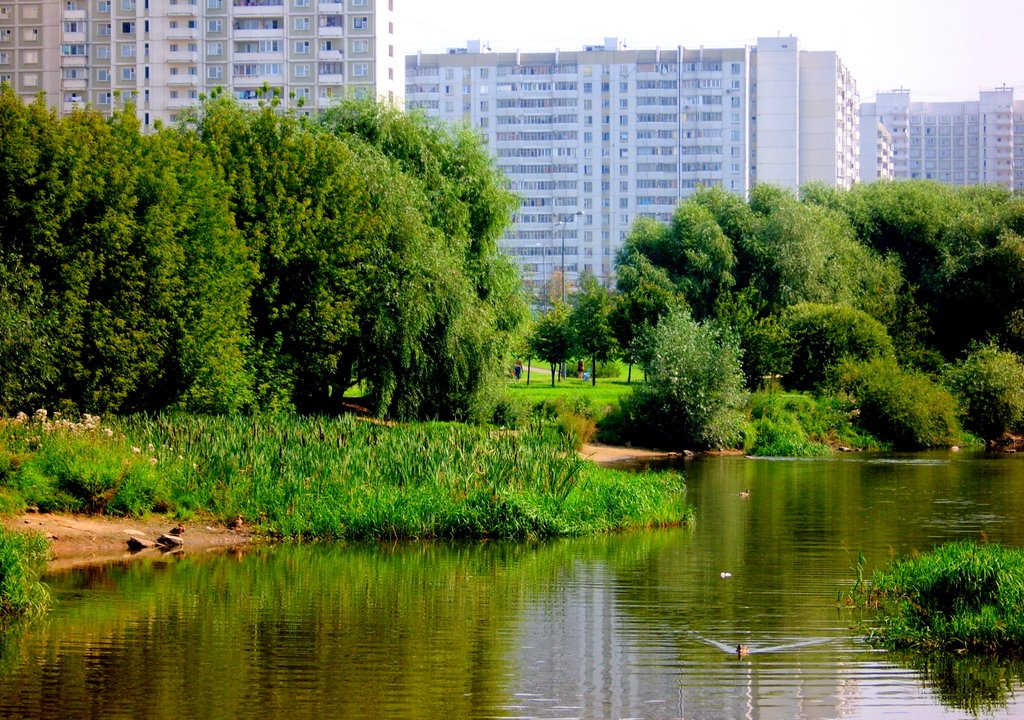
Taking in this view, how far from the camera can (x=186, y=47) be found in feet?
429

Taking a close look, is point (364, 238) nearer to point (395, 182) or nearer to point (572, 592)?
point (395, 182)

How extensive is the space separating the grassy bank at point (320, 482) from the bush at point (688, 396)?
2399 cm

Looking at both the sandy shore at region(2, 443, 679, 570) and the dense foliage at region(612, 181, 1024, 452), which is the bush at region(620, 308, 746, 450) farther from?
the sandy shore at region(2, 443, 679, 570)

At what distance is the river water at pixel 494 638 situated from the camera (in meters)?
14.2

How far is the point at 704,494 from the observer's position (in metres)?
37.9

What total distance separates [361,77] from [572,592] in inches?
4486

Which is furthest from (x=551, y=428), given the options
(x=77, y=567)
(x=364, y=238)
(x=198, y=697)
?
(x=198, y=697)

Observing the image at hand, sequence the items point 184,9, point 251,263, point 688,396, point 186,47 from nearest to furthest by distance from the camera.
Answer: point 251,263 → point 688,396 → point 184,9 → point 186,47

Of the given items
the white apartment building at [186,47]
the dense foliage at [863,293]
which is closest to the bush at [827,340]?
the dense foliage at [863,293]

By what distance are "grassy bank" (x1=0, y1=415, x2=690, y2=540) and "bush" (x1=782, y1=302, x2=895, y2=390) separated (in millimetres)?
36754

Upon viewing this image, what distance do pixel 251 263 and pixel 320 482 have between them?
1383cm

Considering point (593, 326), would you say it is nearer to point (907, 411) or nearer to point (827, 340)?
point (827, 340)

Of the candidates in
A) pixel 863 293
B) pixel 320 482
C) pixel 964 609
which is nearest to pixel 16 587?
pixel 320 482

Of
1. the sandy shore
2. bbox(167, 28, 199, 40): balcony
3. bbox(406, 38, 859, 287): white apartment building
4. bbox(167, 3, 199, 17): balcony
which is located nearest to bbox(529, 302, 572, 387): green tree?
the sandy shore
